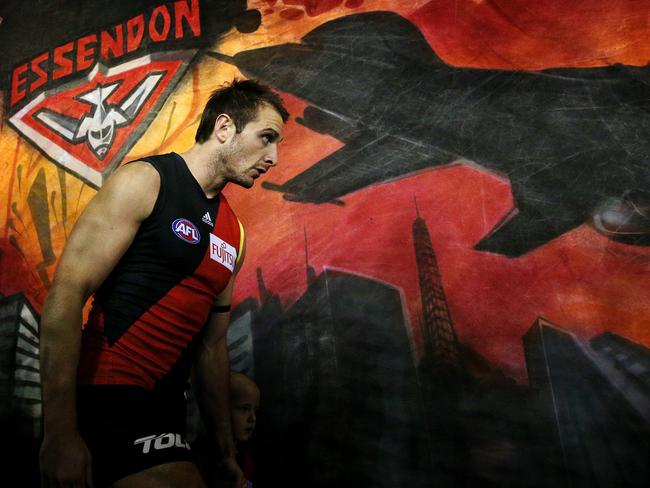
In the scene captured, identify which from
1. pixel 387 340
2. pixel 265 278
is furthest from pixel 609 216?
pixel 265 278

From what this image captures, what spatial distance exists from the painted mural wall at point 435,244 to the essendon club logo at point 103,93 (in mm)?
99

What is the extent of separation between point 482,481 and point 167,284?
5.02ft

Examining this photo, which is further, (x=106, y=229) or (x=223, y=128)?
(x=223, y=128)

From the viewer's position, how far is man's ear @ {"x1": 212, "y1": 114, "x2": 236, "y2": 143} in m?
2.05

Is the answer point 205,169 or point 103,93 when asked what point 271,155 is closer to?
point 205,169

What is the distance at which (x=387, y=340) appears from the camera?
2723 millimetres

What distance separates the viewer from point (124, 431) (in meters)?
1.64

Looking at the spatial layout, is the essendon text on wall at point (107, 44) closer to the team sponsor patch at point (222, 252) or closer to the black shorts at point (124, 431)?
the team sponsor patch at point (222, 252)

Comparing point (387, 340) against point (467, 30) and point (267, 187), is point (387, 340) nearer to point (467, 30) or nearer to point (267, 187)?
point (267, 187)

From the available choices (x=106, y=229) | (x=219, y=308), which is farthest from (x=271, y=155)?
(x=106, y=229)

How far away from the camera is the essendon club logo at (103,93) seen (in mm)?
3666

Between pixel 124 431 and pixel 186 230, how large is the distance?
597 mm

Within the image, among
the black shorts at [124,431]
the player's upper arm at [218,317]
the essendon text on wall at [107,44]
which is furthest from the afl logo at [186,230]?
the essendon text on wall at [107,44]

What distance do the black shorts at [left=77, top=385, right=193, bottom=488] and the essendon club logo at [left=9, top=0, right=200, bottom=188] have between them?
2224mm
